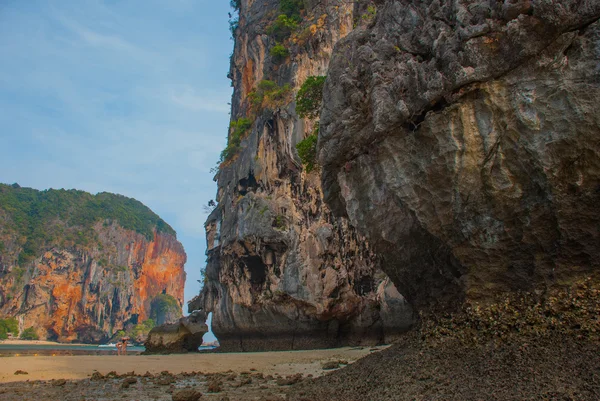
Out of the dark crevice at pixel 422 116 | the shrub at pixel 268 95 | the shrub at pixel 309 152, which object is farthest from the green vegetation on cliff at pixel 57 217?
the dark crevice at pixel 422 116

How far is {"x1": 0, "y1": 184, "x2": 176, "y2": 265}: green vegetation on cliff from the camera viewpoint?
87188mm

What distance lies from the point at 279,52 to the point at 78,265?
7787 cm

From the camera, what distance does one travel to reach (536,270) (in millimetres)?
6047

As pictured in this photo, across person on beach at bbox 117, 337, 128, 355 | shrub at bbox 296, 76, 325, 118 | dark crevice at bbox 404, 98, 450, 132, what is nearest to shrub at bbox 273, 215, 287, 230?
shrub at bbox 296, 76, 325, 118

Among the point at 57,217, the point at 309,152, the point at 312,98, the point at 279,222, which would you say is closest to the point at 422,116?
the point at 309,152

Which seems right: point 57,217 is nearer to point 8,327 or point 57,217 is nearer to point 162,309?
point 8,327

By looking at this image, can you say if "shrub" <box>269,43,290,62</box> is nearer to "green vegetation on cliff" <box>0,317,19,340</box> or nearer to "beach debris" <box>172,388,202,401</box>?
"beach debris" <box>172,388,202,401</box>

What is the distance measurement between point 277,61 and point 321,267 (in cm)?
1608

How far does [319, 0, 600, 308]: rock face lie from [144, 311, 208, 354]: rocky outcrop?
65.0ft

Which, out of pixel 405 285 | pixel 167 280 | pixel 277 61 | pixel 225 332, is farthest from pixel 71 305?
pixel 405 285

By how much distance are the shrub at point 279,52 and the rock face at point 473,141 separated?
2162cm

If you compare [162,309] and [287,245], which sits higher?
[162,309]

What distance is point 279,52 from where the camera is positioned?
29.2m

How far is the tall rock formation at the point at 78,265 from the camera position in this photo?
8069 cm
